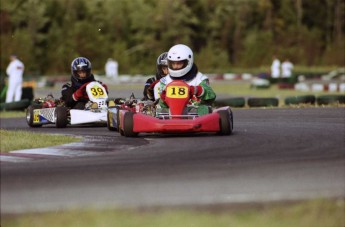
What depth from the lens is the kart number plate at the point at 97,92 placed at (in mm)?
16172

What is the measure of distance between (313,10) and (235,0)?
24.6 ft

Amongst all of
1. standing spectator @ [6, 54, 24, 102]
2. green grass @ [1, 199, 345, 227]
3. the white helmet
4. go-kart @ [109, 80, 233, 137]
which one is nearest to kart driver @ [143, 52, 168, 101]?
the white helmet

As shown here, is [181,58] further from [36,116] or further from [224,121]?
[36,116]

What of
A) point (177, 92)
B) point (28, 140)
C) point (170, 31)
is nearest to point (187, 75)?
point (177, 92)

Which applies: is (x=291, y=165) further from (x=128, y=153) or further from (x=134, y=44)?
(x=134, y=44)

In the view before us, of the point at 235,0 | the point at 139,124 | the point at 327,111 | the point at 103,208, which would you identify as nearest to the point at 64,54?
the point at 235,0

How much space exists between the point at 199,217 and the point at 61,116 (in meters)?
9.65

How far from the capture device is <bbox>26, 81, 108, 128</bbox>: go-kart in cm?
1567

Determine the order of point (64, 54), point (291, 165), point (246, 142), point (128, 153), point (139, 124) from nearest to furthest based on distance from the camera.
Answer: point (291, 165) → point (128, 153) → point (246, 142) → point (139, 124) → point (64, 54)

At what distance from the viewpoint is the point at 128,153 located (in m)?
10.3

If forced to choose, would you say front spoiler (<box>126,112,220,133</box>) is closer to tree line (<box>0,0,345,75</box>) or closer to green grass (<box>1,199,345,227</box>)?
green grass (<box>1,199,345,227</box>)

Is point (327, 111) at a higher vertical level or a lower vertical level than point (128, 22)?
lower

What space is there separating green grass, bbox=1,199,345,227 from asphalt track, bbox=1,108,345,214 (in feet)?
0.86

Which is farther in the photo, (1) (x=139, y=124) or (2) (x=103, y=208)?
(1) (x=139, y=124)
